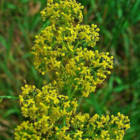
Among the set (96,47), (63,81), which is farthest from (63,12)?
(96,47)

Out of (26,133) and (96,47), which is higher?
(96,47)

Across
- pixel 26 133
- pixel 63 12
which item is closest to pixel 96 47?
pixel 63 12

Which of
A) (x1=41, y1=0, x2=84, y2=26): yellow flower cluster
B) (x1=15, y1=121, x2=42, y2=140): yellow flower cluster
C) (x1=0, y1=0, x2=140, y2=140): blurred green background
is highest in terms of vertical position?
(x1=0, y1=0, x2=140, y2=140): blurred green background

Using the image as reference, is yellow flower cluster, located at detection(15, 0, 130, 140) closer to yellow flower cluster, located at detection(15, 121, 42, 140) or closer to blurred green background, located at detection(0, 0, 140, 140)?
yellow flower cluster, located at detection(15, 121, 42, 140)

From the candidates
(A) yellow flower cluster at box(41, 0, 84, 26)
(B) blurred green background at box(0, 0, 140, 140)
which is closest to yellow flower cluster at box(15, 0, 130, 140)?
(A) yellow flower cluster at box(41, 0, 84, 26)

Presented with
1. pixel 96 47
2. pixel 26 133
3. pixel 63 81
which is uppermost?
pixel 96 47

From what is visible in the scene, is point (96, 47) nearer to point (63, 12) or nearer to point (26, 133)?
point (63, 12)

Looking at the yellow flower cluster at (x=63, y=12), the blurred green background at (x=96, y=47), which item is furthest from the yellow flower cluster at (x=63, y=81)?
the blurred green background at (x=96, y=47)

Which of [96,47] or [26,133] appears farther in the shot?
[96,47]
